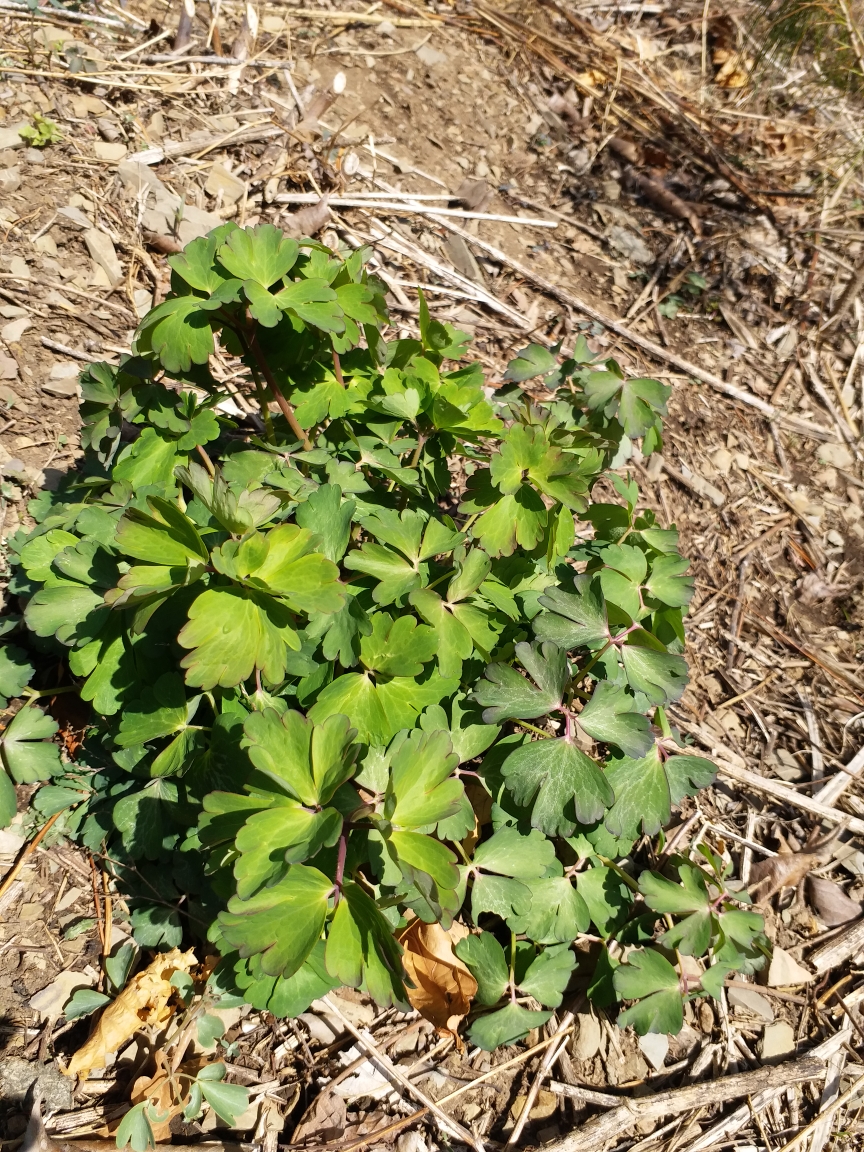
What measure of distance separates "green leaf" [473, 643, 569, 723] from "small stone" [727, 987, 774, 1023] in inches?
51.3

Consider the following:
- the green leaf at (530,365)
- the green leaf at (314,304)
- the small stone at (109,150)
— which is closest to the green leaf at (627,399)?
the green leaf at (530,365)

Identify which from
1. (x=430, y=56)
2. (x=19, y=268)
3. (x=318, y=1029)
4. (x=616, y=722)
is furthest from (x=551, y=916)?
(x=430, y=56)

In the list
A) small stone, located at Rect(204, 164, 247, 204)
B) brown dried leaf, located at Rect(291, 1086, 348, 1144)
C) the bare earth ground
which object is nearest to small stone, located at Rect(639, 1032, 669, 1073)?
the bare earth ground

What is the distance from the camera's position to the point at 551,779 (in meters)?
1.75

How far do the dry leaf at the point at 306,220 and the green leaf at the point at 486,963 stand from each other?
2801 mm

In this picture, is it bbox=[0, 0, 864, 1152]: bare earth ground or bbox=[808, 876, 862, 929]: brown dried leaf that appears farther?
bbox=[808, 876, 862, 929]: brown dried leaf

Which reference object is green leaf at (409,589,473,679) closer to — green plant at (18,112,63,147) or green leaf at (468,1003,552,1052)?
green leaf at (468,1003,552,1052)

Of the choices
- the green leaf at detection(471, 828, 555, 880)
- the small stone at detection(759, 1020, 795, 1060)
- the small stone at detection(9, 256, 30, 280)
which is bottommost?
the small stone at detection(759, 1020, 795, 1060)

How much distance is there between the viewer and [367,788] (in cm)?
179

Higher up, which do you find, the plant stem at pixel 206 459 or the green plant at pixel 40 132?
the green plant at pixel 40 132

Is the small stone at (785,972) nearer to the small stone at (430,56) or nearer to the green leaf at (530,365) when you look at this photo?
the green leaf at (530,365)

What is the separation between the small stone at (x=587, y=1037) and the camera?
7.27ft

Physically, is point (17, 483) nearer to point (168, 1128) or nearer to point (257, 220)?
point (257, 220)

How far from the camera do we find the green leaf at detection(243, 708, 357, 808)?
1.50 m
